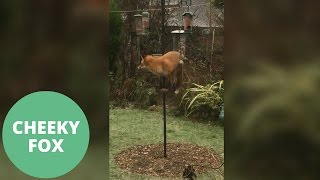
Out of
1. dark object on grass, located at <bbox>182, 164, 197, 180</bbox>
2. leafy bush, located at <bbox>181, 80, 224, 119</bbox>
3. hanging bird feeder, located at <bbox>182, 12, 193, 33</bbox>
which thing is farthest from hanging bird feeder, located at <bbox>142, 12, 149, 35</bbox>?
dark object on grass, located at <bbox>182, 164, 197, 180</bbox>

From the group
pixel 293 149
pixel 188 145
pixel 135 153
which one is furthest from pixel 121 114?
pixel 293 149

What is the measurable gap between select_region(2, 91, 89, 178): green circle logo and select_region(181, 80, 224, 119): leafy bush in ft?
1.40

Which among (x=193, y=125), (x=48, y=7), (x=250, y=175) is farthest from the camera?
(x=193, y=125)

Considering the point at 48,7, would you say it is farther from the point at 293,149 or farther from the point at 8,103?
the point at 293,149

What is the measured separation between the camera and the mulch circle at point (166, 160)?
1.77 meters

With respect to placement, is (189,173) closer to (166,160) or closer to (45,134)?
(166,160)

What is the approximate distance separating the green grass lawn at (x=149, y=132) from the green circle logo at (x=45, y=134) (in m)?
0.14

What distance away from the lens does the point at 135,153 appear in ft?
5.94

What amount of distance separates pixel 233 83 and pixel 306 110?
0.98 feet

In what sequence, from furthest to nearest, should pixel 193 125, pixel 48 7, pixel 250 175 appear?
1. pixel 193 125
2. pixel 250 175
3. pixel 48 7

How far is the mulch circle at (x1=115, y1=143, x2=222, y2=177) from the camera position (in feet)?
5.82

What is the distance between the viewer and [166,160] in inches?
70.4

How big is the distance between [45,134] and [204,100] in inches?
24.3

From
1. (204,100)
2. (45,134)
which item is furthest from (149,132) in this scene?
(45,134)
